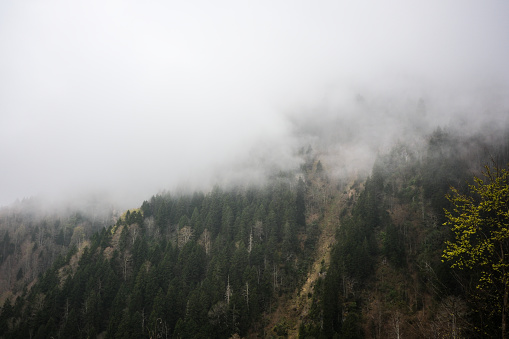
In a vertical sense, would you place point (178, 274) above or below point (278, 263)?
below

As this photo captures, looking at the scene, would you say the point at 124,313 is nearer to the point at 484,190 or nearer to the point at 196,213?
the point at 196,213

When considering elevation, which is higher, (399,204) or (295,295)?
(399,204)

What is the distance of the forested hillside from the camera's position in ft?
196

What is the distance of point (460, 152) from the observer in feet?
278

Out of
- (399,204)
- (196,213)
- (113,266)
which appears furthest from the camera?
(196,213)

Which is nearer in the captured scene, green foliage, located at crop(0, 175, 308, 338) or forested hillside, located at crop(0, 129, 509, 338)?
forested hillside, located at crop(0, 129, 509, 338)

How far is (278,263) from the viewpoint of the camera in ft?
268

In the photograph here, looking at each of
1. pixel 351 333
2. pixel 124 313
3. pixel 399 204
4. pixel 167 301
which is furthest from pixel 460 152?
pixel 124 313

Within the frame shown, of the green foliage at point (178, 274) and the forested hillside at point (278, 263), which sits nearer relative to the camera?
the forested hillside at point (278, 263)

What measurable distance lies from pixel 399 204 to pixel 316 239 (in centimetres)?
2927

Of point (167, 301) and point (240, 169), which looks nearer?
point (167, 301)

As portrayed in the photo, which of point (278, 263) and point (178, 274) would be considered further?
point (178, 274)

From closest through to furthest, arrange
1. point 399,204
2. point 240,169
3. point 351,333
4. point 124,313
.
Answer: point 351,333 < point 124,313 < point 399,204 < point 240,169

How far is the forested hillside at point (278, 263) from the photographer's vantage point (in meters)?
59.8
